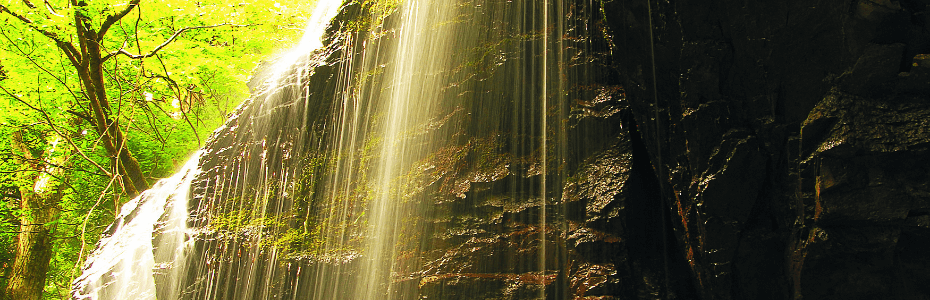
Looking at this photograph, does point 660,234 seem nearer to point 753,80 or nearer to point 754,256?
point 754,256

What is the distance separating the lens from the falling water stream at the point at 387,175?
4094mm

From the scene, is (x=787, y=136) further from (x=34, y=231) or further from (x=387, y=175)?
(x=34, y=231)

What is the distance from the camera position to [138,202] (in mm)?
7480

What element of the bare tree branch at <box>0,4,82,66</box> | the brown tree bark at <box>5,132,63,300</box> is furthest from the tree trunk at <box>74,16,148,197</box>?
the brown tree bark at <box>5,132,63,300</box>

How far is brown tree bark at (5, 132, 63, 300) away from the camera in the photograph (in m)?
8.98

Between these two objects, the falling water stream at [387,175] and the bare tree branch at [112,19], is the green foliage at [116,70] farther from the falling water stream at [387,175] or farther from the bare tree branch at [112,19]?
the falling water stream at [387,175]

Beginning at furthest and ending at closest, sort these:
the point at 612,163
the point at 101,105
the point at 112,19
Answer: the point at 101,105 → the point at 112,19 → the point at 612,163

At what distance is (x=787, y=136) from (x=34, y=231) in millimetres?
12084

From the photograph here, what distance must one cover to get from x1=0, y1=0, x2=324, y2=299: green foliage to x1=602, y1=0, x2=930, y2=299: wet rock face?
4812mm

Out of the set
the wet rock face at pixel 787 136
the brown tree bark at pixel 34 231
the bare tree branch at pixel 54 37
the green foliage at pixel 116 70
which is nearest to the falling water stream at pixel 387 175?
the green foliage at pixel 116 70

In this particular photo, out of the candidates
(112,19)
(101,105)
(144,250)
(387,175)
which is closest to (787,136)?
(387,175)

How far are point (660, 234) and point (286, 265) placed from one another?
145 inches

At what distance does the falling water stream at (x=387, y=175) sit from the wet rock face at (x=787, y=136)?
2.98ft

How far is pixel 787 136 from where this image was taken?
116 inches
